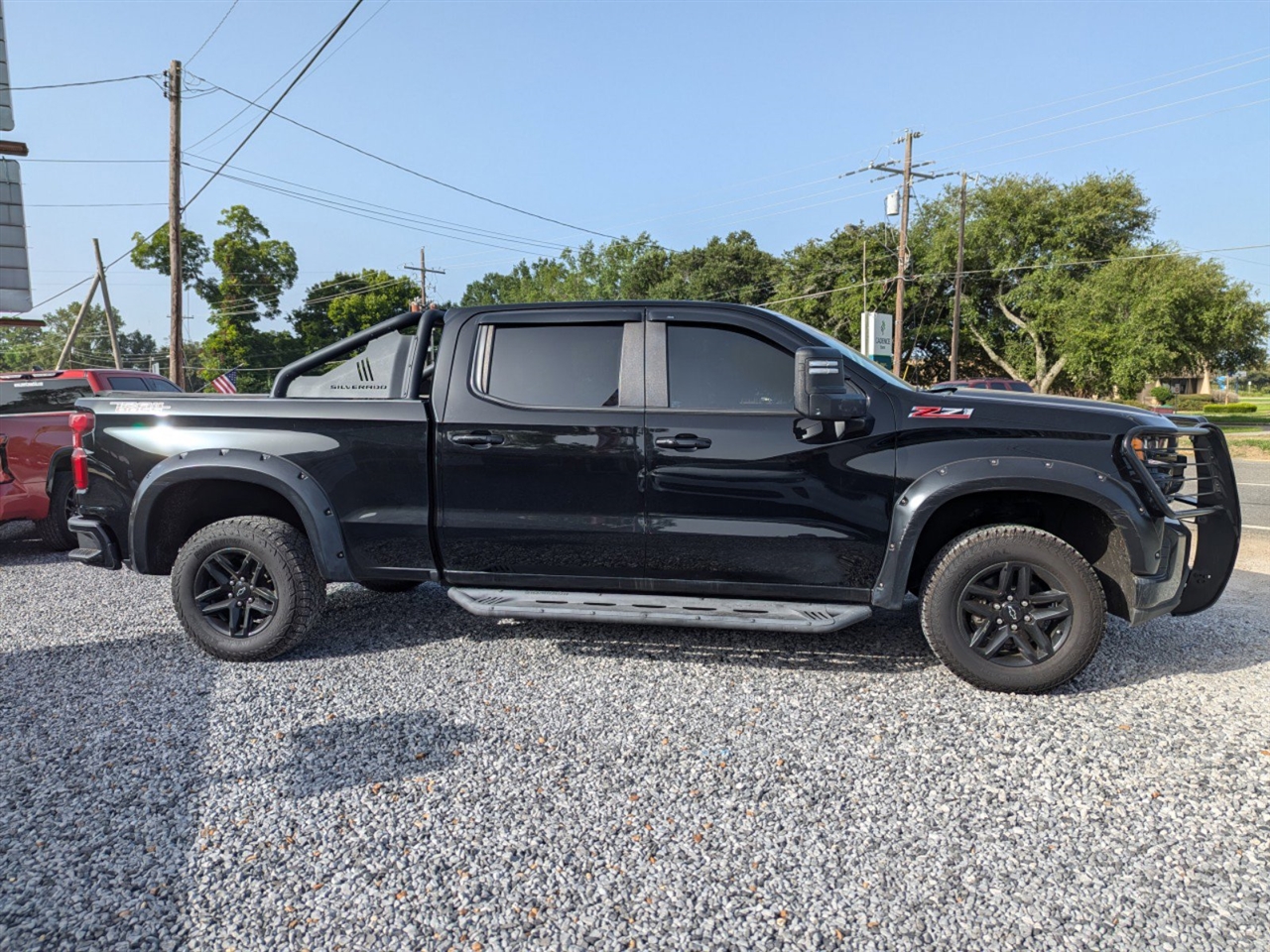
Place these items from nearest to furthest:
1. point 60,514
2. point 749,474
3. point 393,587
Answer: point 749,474
point 393,587
point 60,514

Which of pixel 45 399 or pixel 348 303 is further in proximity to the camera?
pixel 348 303

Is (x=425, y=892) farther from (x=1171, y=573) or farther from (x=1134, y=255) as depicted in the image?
(x=1134, y=255)

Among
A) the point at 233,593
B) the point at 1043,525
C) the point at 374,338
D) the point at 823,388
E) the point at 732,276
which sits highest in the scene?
the point at 732,276

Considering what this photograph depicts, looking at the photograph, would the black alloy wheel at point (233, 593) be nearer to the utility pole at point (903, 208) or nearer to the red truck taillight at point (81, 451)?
the red truck taillight at point (81, 451)

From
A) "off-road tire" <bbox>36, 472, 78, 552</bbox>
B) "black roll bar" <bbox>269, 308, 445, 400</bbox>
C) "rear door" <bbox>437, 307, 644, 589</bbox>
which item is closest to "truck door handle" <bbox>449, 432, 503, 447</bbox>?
"rear door" <bbox>437, 307, 644, 589</bbox>

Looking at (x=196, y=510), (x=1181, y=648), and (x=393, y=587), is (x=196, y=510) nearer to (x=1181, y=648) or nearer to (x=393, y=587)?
(x=393, y=587)

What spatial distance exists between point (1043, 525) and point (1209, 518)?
29.2 inches

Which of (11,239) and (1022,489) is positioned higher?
(11,239)

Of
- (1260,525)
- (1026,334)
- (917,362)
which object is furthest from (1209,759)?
(917,362)

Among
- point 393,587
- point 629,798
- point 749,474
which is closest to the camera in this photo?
point 629,798

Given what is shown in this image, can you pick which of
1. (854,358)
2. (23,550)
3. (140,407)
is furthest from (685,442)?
(23,550)

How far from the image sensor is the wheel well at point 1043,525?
3.66 metres

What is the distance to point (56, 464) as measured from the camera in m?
6.88

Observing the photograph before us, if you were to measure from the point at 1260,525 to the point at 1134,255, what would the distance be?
29.3m
